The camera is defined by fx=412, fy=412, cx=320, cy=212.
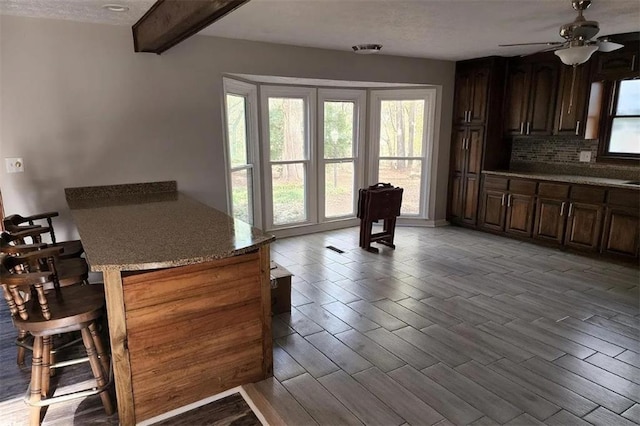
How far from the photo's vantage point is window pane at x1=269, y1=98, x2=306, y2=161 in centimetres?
515

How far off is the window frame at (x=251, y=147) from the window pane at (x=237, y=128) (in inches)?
1.9

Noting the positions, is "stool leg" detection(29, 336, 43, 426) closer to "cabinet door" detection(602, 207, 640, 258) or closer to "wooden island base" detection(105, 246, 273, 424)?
"wooden island base" detection(105, 246, 273, 424)

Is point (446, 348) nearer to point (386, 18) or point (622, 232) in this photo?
point (386, 18)

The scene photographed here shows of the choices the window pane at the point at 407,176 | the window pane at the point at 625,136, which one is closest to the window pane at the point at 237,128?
the window pane at the point at 407,176

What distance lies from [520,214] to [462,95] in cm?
179

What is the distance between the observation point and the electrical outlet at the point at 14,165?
322cm

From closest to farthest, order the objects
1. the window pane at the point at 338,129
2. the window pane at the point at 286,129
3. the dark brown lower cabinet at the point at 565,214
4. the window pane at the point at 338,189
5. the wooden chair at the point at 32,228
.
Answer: the wooden chair at the point at 32,228, the dark brown lower cabinet at the point at 565,214, the window pane at the point at 286,129, the window pane at the point at 338,129, the window pane at the point at 338,189

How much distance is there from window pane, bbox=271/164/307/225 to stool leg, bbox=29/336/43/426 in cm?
354

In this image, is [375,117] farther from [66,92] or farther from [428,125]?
[66,92]

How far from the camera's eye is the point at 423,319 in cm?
313

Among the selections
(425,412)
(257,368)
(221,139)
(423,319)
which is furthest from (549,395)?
(221,139)

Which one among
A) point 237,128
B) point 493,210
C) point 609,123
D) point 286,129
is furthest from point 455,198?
point 237,128

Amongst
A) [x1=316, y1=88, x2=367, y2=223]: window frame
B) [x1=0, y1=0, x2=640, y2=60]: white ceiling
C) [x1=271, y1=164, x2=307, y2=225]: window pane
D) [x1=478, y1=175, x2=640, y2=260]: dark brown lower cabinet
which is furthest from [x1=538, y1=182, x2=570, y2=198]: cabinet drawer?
[x1=271, y1=164, x2=307, y2=225]: window pane

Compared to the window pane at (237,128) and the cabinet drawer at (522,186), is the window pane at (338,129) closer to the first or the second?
the window pane at (237,128)
